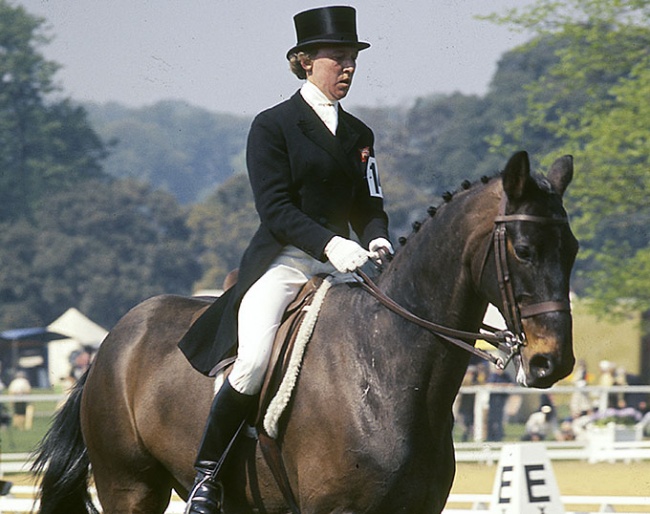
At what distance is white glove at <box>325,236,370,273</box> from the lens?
181 inches

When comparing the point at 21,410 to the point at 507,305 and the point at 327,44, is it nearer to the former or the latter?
the point at 327,44

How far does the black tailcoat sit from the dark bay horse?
0.93 feet

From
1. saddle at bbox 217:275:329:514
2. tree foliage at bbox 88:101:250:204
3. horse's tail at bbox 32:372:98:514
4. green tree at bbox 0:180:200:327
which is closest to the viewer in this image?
saddle at bbox 217:275:329:514

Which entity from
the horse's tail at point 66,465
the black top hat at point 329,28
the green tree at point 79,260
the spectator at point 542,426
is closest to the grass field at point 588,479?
the spectator at point 542,426

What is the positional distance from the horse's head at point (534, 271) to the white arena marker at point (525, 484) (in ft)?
10.6

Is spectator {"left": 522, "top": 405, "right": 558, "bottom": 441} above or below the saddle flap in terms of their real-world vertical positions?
below

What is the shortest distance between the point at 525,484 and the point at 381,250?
9.33 ft

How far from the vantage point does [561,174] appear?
172 inches

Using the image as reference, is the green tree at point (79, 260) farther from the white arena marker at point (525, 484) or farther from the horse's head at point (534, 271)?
the horse's head at point (534, 271)

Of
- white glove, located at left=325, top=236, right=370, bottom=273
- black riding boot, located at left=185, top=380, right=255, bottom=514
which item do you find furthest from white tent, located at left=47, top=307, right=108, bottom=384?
white glove, located at left=325, top=236, right=370, bottom=273

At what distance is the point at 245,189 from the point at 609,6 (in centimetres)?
3323

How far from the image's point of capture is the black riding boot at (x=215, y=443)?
486cm

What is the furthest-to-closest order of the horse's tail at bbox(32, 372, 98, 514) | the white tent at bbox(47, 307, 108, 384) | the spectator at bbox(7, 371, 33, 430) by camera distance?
the white tent at bbox(47, 307, 108, 384)
the spectator at bbox(7, 371, 33, 430)
the horse's tail at bbox(32, 372, 98, 514)

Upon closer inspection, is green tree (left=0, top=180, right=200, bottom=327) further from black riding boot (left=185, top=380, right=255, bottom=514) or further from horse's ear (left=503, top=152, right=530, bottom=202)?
horse's ear (left=503, top=152, right=530, bottom=202)
